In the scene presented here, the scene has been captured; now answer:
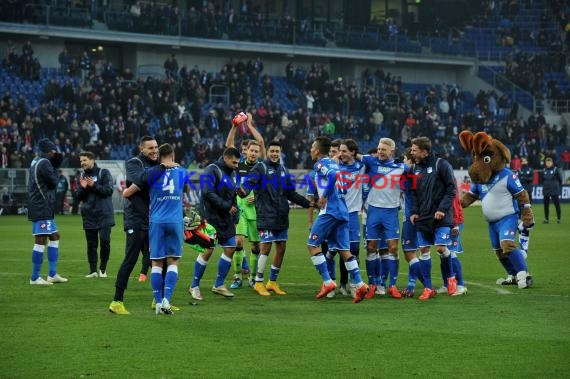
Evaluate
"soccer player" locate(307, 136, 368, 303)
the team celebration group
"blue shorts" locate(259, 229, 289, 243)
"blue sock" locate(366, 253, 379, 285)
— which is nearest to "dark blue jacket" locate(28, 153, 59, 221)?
the team celebration group

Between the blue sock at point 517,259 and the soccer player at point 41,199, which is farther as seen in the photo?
the soccer player at point 41,199

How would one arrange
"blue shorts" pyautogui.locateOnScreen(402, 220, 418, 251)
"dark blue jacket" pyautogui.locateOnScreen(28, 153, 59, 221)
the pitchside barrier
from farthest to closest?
1. the pitchside barrier
2. "dark blue jacket" pyautogui.locateOnScreen(28, 153, 59, 221)
3. "blue shorts" pyautogui.locateOnScreen(402, 220, 418, 251)

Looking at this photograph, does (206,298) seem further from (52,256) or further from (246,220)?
(52,256)

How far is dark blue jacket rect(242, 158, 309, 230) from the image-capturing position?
14641mm

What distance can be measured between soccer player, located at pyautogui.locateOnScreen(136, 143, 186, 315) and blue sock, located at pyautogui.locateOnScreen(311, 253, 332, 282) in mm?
2408

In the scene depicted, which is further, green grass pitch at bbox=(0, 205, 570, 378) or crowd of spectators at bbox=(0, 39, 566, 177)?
crowd of spectators at bbox=(0, 39, 566, 177)

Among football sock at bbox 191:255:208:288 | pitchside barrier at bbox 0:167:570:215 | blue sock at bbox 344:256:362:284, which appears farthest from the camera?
pitchside barrier at bbox 0:167:570:215

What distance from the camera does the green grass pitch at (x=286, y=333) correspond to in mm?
9023

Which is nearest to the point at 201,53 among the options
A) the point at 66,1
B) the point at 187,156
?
the point at 66,1

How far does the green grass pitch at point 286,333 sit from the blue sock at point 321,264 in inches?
16.3

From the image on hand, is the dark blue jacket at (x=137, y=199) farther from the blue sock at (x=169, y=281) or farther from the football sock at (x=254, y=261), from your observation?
the football sock at (x=254, y=261)

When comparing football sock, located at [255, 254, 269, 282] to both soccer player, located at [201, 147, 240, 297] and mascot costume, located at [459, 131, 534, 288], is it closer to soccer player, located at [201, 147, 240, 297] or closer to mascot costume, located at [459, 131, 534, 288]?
soccer player, located at [201, 147, 240, 297]

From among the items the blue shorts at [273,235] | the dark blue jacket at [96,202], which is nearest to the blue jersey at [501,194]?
the blue shorts at [273,235]

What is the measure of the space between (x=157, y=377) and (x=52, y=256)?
26.4 feet
